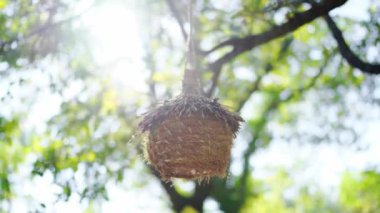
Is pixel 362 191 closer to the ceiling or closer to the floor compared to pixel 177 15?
closer to the floor

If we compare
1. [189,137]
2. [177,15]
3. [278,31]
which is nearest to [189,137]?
[189,137]

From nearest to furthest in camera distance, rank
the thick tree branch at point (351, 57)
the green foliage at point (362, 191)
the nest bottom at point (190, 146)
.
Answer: the nest bottom at point (190, 146) → the thick tree branch at point (351, 57) → the green foliage at point (362, 191)

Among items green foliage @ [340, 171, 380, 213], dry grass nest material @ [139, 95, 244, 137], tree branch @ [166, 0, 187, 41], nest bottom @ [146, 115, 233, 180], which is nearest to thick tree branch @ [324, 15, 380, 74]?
tree branch @ [166, 0, 187, 41]

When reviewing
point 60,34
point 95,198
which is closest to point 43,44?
point 60,34

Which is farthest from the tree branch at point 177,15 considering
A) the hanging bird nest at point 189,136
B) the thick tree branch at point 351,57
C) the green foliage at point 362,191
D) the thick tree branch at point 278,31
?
the green foliage at point 362,191

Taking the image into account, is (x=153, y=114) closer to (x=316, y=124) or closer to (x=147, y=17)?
(x=147, y=17)

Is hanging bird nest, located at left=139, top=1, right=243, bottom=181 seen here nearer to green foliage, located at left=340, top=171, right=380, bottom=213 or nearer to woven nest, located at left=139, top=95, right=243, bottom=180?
woven nest, located at left=139, top=95, right=243, bottom=180

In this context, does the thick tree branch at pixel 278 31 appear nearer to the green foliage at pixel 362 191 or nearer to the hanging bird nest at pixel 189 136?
the hanging bird nest at pixel 189 136

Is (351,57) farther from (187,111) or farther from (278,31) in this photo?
(187,111)
